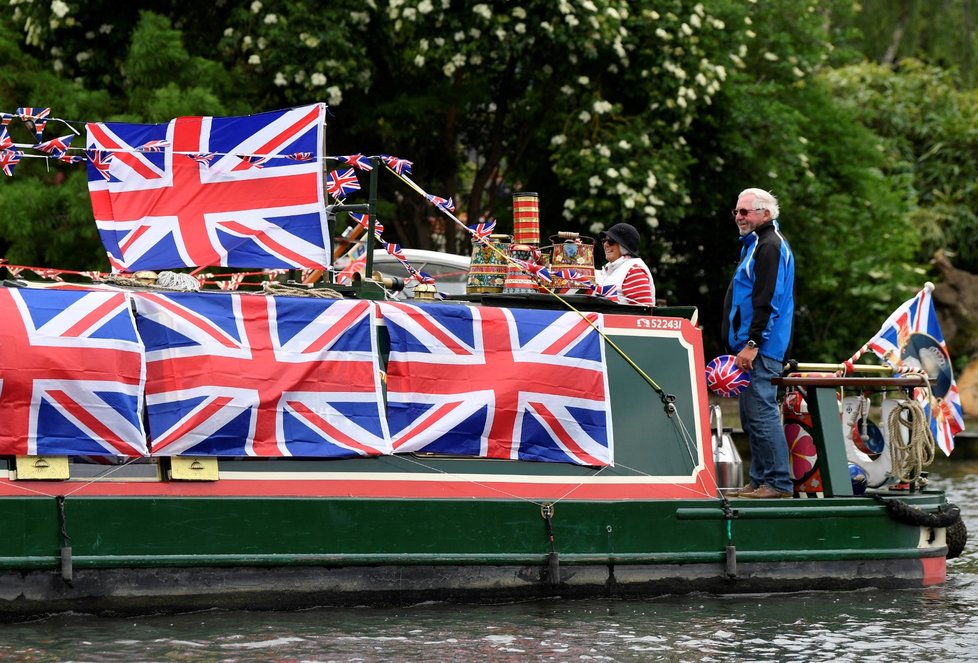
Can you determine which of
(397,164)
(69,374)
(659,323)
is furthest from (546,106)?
(69,374)

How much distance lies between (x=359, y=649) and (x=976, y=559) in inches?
223

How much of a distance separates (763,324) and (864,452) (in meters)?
1.59

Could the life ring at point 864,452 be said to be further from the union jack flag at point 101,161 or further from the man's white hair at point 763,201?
the union jack flag at point 101,161

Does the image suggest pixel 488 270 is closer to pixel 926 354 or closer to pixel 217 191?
pixel 217 191

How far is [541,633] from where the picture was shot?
798 cm

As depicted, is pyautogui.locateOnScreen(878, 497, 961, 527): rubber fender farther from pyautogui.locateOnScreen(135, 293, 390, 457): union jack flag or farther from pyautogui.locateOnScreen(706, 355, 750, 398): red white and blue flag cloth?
pyautogui.locateOnScreen(135, 293, 390, 457): union jack flag

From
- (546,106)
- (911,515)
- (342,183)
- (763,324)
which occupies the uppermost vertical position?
(546,106)

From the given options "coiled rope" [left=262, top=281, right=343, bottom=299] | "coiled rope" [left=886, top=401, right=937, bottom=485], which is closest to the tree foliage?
Answer: "coiled rope" [left=262, top=281, right=343, bottom=299]

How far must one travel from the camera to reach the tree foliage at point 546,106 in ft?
56.0

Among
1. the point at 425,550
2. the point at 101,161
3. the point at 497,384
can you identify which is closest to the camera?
the point at 425,550

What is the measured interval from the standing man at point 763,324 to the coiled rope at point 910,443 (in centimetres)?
93

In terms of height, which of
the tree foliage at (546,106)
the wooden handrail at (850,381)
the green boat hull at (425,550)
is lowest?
the green boat hull at (425,550)

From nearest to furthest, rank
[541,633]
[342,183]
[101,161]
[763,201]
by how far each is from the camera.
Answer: [541,633] → [101,161] → [763,201] → [342,183]

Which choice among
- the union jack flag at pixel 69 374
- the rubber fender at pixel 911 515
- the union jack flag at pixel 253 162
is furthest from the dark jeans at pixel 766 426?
the union jack flag at pixel 69 374
